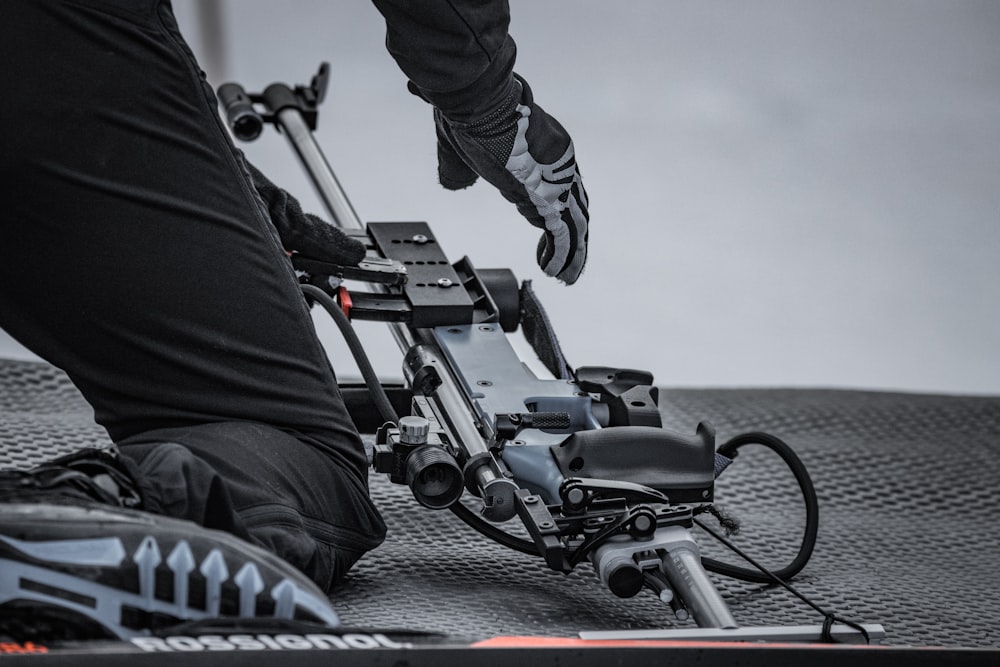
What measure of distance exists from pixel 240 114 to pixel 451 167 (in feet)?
2.51

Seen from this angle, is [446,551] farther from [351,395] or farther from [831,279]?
[831,279]

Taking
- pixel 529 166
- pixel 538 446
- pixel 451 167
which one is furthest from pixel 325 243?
pixel 538 446

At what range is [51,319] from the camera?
125 centimetres

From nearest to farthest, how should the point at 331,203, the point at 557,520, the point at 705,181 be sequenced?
the point at 557,520 < the point at 331,203 < the point at 705,181

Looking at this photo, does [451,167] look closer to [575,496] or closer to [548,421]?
[548,421]

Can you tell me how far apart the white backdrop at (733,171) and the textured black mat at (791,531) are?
459 mm

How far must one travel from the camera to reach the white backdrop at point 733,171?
291 centimetres

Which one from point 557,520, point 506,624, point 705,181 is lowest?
point 506,624

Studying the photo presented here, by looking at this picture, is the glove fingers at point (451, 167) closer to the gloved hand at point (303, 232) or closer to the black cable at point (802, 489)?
the gloved hand at point (303, 232)

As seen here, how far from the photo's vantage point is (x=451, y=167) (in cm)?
172

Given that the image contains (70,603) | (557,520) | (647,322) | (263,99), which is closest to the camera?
(70,603)

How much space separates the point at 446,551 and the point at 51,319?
1.99 ft

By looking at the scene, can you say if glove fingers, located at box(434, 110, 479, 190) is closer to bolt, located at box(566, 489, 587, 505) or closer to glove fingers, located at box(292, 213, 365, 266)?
glove fingers, located at box(292, 213, 365, 266)

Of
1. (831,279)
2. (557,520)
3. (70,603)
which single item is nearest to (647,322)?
(831,279)
